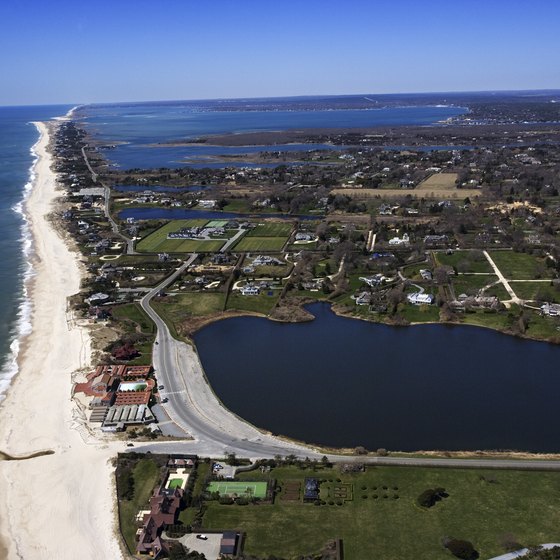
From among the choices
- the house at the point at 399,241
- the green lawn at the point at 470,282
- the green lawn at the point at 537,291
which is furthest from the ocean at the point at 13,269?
the green lawn at the point at 537,291

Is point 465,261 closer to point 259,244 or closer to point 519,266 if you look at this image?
point 519,266

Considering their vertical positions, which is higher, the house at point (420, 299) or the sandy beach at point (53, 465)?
the house at point (420, 299)

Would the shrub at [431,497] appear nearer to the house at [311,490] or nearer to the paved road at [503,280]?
the house at [311,490]

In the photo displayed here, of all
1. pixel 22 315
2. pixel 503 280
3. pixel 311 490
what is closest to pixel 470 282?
pixel 503 280

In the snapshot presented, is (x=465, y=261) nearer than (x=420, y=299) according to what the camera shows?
No

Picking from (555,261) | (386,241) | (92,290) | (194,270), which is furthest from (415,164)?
(92,290)

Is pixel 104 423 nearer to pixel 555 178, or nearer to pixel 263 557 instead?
pixel 263 557
